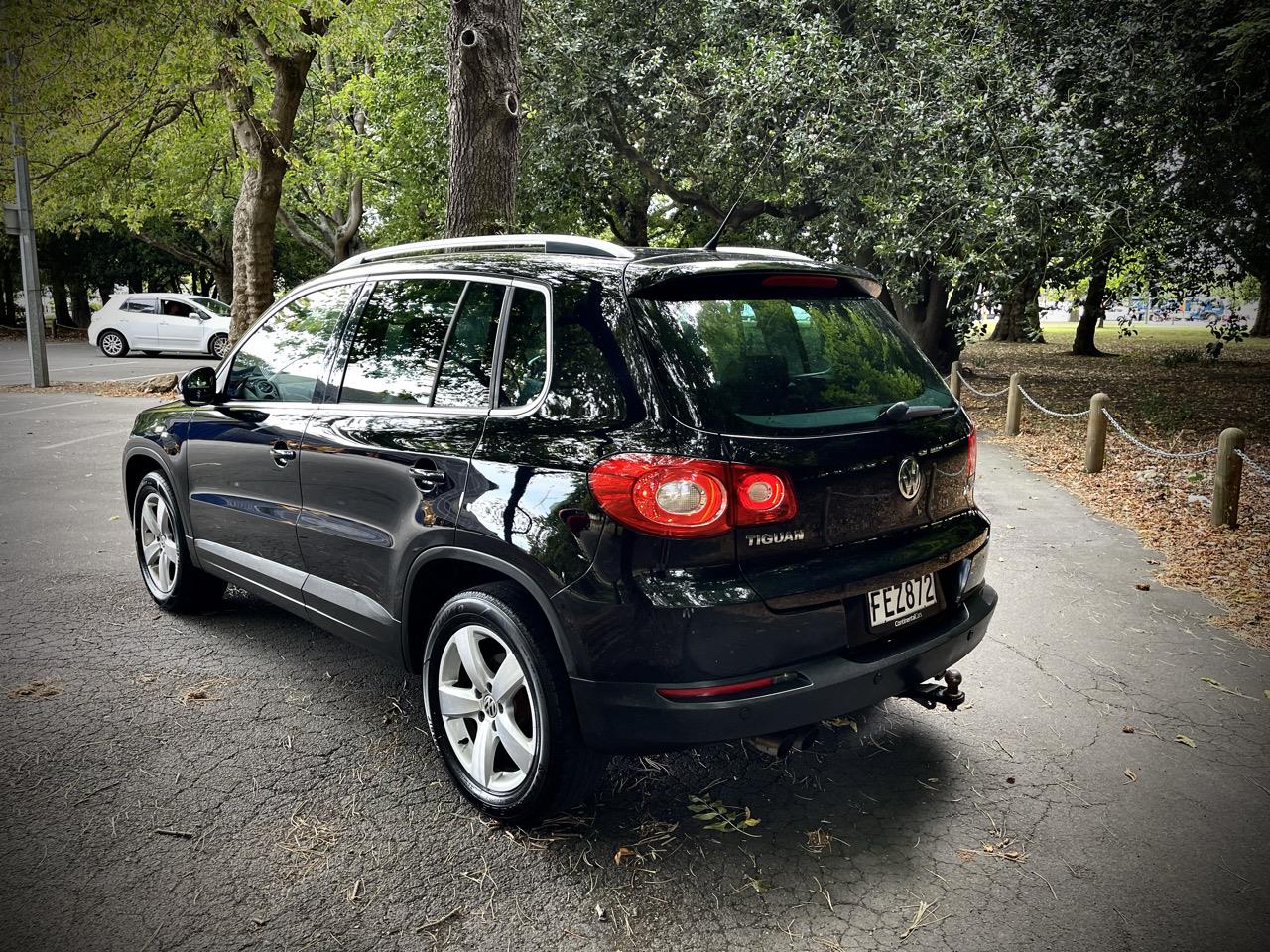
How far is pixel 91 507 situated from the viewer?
7941 millimetres

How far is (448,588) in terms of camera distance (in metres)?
3.47

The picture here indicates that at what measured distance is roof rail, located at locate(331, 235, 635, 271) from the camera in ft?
10.9

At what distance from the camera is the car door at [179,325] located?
2628cm

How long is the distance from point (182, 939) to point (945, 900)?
7.10 ft

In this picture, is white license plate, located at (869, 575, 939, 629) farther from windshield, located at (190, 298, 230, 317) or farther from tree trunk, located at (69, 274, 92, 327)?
tree trunk, located at (69, 274, 92, 327)

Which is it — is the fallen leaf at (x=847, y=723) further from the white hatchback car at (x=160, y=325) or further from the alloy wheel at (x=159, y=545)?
the white hatchback car at (x=160, y=325)

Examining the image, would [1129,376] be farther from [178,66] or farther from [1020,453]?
[178,66]

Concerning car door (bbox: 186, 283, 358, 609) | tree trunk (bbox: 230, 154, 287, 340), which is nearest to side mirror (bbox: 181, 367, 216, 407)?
car door (bbox: 186, 283, 358, 609)

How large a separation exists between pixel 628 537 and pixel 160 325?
2737cm

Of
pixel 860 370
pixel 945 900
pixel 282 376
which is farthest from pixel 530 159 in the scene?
pixel 945 900

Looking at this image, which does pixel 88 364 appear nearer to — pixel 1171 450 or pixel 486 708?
pixel 1171 450

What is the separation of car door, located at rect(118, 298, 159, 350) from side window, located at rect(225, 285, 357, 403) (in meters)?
→ 24.7

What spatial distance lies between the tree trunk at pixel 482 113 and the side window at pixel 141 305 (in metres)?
21.6

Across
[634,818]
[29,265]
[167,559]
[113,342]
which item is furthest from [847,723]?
[113,342]
